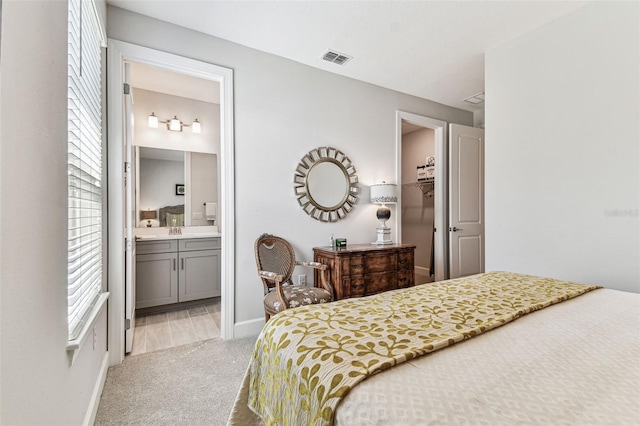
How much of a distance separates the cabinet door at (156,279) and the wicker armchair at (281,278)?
55.7 inches

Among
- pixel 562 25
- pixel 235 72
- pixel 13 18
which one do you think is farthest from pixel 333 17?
pixel 13 18

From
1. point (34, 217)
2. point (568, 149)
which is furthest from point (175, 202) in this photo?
point (568, 149)

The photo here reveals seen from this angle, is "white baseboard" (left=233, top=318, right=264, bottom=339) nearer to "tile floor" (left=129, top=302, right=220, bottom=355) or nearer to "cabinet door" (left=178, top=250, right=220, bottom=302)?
"tile floor" (left=129, top=302, right=220, bottom=355)

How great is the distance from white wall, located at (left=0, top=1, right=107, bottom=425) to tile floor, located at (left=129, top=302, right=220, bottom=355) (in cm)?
145

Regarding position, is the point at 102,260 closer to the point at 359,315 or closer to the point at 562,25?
the point at 359,315

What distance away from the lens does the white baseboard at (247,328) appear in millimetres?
2742

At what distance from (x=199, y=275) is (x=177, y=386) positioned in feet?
5.95

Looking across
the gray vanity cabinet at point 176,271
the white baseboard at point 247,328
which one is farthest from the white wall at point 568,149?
the gray vanity cabinet at point 176,271

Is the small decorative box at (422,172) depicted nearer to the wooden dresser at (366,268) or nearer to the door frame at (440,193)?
the door frame at (440,193)

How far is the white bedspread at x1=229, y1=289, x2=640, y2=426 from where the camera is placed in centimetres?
64

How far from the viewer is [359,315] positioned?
1225mm

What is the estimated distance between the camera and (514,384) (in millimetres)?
747

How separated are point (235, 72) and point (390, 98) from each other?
6.62 feet

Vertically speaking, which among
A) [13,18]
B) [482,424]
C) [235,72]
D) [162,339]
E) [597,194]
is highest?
[235,72]
